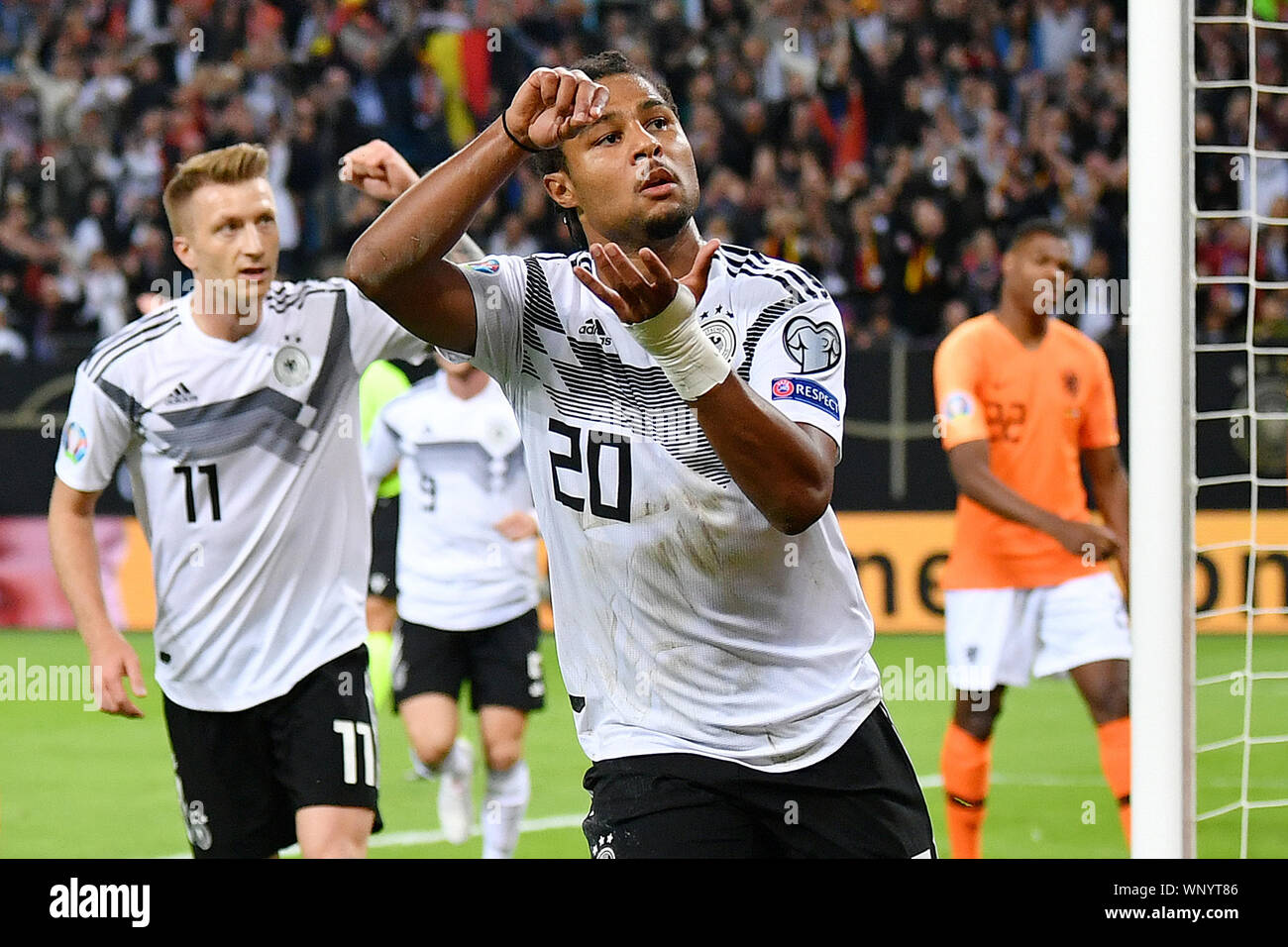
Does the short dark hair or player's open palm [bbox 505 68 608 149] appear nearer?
player's open palm [bbox 505 68 608 149]

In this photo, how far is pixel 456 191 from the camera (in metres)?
2.70

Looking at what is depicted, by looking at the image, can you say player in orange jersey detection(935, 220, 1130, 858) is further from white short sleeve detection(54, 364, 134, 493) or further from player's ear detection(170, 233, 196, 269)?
white short sleeve detection(54, 364, 134, 493)

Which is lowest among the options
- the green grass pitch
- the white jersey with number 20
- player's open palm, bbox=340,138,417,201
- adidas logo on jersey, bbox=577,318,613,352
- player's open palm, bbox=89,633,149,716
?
the green grass pitch

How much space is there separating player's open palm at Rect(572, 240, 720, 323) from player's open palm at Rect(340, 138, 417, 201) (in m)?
1.11

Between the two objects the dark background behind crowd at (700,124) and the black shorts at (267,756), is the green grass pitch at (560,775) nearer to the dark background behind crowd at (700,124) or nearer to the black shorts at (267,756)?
the black shorts at (267,756)

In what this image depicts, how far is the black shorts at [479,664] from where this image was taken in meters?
5.70

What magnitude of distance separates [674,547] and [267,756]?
4.95 ft

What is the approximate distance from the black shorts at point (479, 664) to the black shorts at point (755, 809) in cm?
277

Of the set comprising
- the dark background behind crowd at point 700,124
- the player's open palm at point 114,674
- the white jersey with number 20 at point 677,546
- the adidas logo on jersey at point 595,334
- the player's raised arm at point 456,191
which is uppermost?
the dark background behind crowd at point 700,124

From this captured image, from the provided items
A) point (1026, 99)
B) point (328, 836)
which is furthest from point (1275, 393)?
point (328, 836)

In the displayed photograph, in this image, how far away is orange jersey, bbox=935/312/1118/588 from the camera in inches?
218

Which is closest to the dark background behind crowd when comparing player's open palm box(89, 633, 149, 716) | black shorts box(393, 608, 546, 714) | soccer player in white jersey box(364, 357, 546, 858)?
soccer player in white jersey box(364, 357, 546, 858)

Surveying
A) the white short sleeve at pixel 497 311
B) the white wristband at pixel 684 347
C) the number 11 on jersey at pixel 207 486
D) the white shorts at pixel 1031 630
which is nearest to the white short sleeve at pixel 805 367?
the white wristband at pixel 684 347
